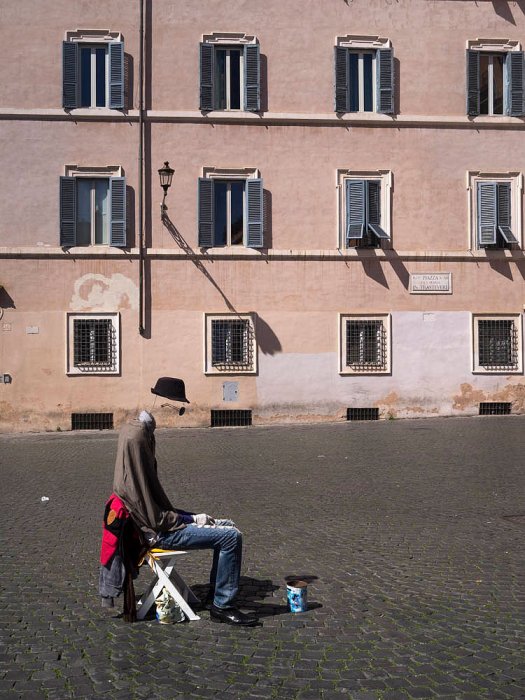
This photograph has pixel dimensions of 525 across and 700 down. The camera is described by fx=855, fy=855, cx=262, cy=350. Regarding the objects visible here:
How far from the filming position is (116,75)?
2036 cm

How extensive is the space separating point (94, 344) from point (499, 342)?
32.9 feet

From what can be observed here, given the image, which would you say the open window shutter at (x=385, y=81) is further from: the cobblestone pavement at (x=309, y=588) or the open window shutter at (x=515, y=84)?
the cobblestone pavement at (x=309, y=588)

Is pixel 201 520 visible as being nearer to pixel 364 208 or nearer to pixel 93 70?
pixel 364 208

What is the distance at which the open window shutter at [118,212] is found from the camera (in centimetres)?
2031

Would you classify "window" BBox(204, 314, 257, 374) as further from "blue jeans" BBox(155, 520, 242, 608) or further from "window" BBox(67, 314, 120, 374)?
"blue jeans" BBox(155, 520, 242, 608)

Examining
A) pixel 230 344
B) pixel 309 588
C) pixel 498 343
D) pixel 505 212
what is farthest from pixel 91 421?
pixel 309 588

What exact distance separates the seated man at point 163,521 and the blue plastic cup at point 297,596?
Answer: 36 cm

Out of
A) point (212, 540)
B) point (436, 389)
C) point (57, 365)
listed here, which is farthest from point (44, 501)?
point (436, 389)

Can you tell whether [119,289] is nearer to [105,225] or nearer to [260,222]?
[105,225]

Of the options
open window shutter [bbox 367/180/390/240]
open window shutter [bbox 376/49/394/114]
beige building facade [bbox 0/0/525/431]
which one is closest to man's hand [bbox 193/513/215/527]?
beige building facade [bbox 0/0/525/431]

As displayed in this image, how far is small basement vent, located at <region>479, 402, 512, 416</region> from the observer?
21.3m

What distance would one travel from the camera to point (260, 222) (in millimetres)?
20609

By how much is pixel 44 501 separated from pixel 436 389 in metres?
12.8

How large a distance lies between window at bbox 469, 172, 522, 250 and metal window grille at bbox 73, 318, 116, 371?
30.5 feet
